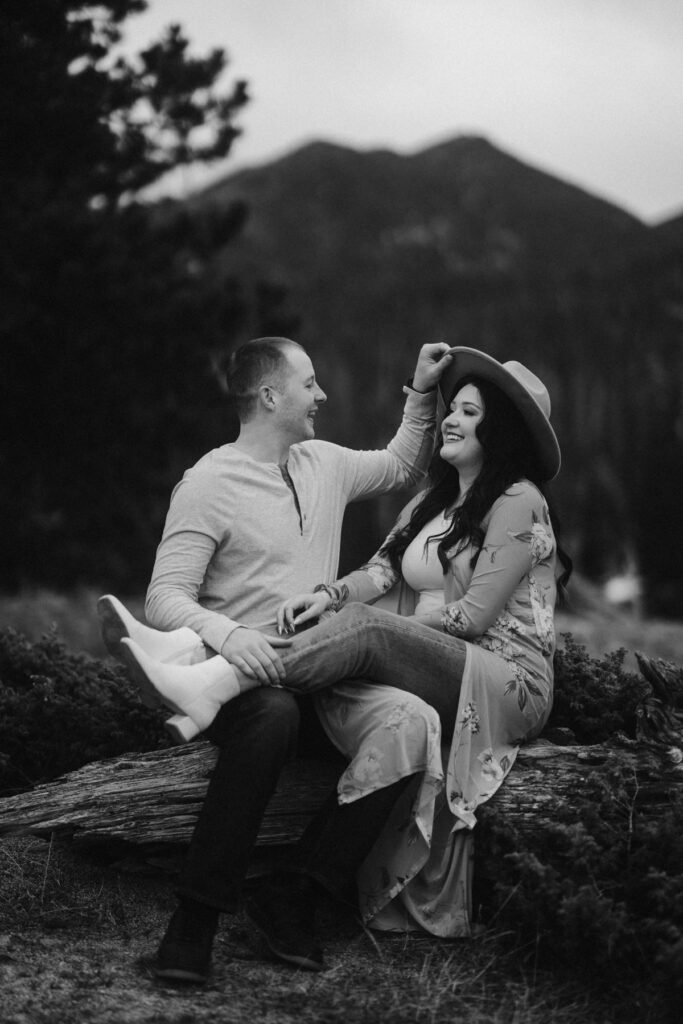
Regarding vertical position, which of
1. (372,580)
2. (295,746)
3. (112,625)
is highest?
(372,580)

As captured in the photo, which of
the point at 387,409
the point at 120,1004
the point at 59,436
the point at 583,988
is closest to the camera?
the point at 120,1004

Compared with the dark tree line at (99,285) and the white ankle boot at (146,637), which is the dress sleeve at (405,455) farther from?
the dark tree line at (99,285)

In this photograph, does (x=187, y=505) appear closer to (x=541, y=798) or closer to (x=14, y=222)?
(x=541, y=798)

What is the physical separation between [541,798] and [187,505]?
1.46 metres

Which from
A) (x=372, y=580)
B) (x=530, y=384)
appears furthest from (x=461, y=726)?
(x=530, y=384)

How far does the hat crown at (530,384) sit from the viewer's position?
361 cm

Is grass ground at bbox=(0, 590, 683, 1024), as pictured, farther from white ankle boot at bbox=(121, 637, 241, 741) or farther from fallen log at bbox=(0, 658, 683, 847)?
white ankle boot at bbox=(121, 637, 241, 741)

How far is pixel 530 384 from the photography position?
3.69m

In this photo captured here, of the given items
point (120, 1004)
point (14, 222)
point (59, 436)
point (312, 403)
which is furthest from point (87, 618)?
point (120, 1004)

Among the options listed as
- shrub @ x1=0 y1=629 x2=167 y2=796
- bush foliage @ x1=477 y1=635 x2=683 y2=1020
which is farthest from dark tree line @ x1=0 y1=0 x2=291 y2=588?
bush foliage @ x1=477 y1=635 x2=683 y2=1020

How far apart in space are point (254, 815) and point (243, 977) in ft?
1.44

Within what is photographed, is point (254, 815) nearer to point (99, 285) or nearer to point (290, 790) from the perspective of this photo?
point (290, 790)

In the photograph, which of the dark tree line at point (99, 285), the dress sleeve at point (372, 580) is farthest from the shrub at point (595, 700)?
the dark tree line at point (99, 285)

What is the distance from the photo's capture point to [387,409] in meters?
30.0
